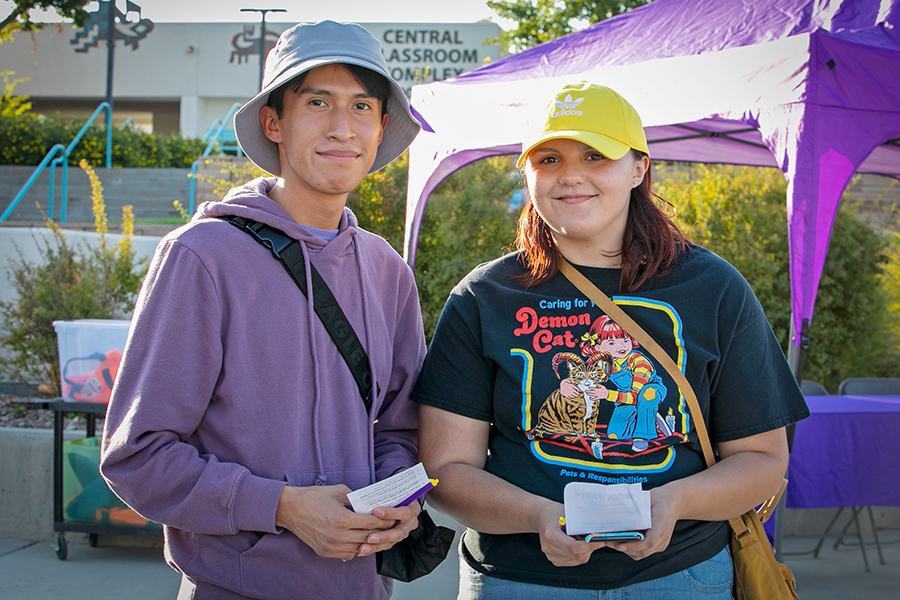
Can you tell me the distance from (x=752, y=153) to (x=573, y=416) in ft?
16.5

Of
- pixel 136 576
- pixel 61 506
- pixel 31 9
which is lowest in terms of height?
pixel 136 576

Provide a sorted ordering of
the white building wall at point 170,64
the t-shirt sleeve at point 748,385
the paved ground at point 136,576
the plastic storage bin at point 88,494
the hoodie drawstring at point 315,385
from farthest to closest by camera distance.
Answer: the white building wall at point 170,64
the plastic storage bin at point 88,494
the paved ground at point 136,576
the t-shirt sleeve at point 748,385
the hoodie drawstring at point 315,385

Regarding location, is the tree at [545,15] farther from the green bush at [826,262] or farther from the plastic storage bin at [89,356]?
the plastic storage bin at [89,356]

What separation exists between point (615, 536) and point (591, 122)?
3.25ft

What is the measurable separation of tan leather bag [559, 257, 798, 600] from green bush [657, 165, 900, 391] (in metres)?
6.39

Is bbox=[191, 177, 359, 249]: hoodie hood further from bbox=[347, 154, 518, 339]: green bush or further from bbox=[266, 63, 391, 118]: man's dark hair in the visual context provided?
bbox=[347, 154, 518, 339]: green bush

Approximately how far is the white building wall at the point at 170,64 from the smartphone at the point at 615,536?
97.5ft

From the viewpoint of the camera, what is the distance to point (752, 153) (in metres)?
6.00

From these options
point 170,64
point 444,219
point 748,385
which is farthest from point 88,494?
point 170,64

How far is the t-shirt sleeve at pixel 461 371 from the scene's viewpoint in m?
1.87

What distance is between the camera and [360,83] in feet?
5.97

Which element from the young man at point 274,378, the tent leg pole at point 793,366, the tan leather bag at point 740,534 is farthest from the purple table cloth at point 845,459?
the young man at point 274,378

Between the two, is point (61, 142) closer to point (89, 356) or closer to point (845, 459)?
point (89, 356)

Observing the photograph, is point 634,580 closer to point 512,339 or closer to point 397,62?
point 512,339
